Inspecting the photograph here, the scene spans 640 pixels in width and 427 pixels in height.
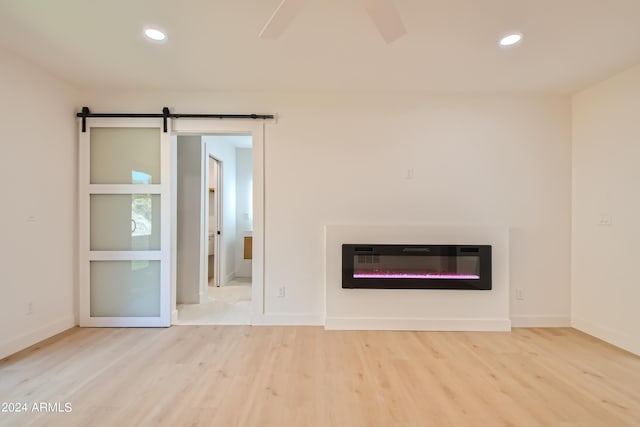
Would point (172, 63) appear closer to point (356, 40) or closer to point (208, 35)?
point (208, 35)

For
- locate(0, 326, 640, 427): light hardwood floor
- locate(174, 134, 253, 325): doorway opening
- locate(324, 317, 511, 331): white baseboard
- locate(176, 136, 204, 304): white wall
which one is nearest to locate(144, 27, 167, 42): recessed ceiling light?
locate(174, 134, 253, 325): doorway opening

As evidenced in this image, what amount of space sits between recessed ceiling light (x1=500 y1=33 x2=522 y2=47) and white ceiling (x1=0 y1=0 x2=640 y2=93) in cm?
5

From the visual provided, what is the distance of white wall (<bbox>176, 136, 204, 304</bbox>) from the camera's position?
3.99m

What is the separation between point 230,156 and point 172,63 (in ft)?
9.16

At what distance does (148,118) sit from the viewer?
322 cm

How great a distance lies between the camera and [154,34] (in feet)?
7.24

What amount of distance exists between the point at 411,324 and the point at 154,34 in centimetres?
352

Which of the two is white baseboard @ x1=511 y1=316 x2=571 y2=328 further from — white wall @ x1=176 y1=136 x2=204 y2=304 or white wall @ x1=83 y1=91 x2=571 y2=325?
white wall @ x1=176 y1=136 x2=204 y2=304

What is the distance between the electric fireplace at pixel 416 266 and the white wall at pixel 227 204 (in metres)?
2.71

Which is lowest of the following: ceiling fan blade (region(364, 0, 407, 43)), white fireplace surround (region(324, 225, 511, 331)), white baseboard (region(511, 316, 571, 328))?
white baseboard (region(511, 316, 571, 328))

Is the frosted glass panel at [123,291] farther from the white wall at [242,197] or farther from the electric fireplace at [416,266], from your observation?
the white wall at [242,197]

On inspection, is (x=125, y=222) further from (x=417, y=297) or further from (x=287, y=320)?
(x=417, y=297)

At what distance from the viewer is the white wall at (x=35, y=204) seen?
8.23ft

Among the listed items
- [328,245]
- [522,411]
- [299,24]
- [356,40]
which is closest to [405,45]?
[356,40]
